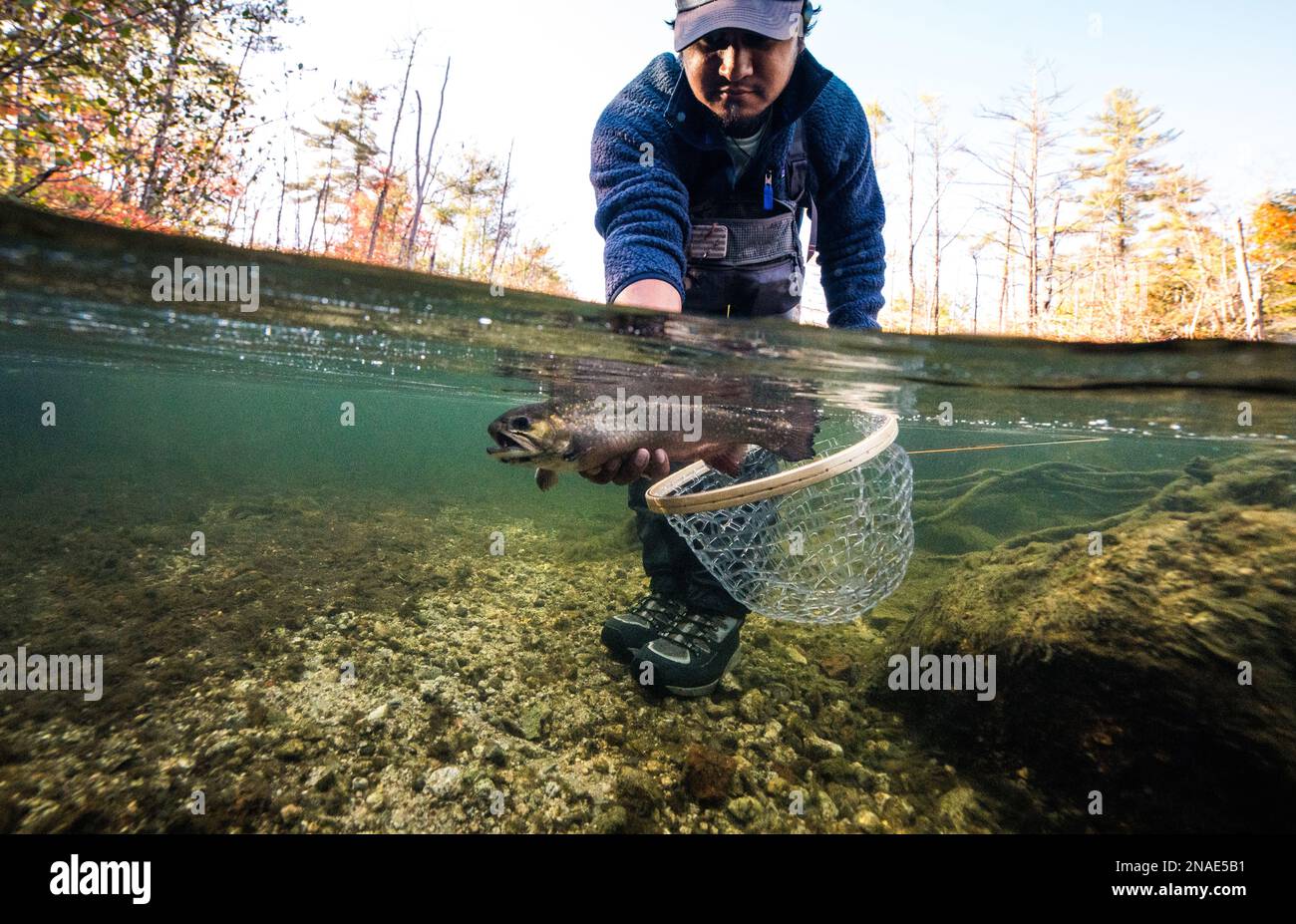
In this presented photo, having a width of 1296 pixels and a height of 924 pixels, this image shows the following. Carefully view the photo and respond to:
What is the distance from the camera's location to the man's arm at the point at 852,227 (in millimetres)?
3809

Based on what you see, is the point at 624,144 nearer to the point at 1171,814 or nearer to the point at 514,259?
the point at 1171,814

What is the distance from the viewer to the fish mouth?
2.24 meters

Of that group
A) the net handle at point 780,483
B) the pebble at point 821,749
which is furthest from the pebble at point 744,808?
the net handle at point 780,483

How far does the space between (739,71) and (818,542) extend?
3.38 m

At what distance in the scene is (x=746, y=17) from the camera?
2.88 metres

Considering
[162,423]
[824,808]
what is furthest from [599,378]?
[162,423]

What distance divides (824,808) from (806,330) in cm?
323

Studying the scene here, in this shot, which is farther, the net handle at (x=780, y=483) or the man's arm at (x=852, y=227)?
the man's arm at (x=852, y=227)

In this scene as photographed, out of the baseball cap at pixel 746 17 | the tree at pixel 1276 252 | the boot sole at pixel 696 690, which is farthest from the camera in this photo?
the tree at pixel 1276 252

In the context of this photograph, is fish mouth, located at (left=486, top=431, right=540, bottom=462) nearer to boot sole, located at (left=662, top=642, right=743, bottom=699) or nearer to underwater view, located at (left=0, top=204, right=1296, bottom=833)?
underwater view, located at (left=0, top=204, right=1296, bottom=833)

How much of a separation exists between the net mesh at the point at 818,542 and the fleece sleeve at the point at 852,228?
1.02 metres

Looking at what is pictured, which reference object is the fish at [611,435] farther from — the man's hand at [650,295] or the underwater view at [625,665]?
the man's hand at [650,295]

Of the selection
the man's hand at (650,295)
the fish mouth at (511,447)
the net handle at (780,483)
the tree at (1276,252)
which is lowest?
the net handle at (780,483)

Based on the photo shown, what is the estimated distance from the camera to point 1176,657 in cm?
323
